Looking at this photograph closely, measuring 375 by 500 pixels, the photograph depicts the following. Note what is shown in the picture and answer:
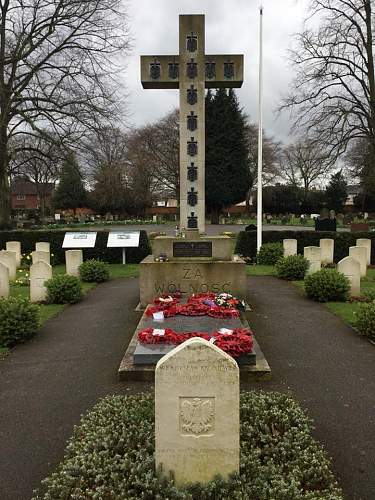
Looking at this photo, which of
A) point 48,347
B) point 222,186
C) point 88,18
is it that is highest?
point 88,18

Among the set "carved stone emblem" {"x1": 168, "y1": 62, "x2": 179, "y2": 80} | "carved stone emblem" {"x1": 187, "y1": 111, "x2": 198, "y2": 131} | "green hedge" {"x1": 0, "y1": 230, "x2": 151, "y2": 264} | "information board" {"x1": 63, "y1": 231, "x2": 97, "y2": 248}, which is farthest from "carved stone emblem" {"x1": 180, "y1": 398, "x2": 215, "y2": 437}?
"green hedge" {"x1": 0, "y1": 230, "x2": 151, "y2": 264}

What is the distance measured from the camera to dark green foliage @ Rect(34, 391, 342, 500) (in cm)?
340

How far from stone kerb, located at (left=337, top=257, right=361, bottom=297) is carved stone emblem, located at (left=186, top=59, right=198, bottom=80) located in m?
6.95

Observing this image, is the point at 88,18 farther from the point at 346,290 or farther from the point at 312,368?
the point at 312,368

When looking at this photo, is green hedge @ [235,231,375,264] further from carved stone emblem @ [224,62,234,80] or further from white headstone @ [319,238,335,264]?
carved stone emblem @ [224,62,234,80]

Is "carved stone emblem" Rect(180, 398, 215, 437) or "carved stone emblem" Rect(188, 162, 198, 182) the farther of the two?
"carved stone emblem" Rect(188, 162, 198, 182)

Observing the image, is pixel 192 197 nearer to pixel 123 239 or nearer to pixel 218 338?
pixel 218 338

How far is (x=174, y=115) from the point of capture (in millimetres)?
52469

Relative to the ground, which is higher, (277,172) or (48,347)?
(277,172)

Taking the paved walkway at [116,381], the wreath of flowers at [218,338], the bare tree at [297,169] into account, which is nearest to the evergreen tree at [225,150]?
the bare tree at [297,169]

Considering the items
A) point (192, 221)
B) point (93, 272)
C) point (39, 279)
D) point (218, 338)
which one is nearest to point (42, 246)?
point (93, 272)

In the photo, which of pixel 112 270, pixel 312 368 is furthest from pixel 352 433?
pixel 112 270

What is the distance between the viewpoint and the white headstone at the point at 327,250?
19.3 m

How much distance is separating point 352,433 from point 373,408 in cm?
80
